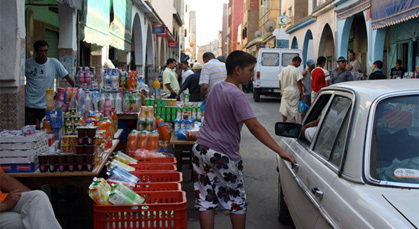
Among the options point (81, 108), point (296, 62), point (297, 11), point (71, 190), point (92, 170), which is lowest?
point (71, 190)

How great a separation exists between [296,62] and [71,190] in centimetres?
723

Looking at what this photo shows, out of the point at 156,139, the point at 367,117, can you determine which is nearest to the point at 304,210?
the point at 367,117

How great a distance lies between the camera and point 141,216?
337 centimetres

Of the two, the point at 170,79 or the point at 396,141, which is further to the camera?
the point at 170,79

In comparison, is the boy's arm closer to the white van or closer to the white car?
the white car

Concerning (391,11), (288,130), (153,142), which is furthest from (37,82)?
(391,11)

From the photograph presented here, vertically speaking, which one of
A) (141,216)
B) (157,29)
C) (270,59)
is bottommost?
(141,216)

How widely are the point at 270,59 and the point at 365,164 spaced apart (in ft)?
62.7

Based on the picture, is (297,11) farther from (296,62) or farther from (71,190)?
(71,190)

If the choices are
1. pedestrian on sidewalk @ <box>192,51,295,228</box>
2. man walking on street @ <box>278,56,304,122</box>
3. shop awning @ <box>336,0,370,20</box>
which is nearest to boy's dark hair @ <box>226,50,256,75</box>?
pedestrian on sidewalk @ <box>192,51,295,228</box>

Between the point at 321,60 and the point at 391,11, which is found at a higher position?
the point at 391,11

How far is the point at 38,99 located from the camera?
21.2 feet

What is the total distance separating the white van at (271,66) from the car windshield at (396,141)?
727 inches

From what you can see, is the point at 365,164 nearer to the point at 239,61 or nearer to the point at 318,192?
the point at 318,192
